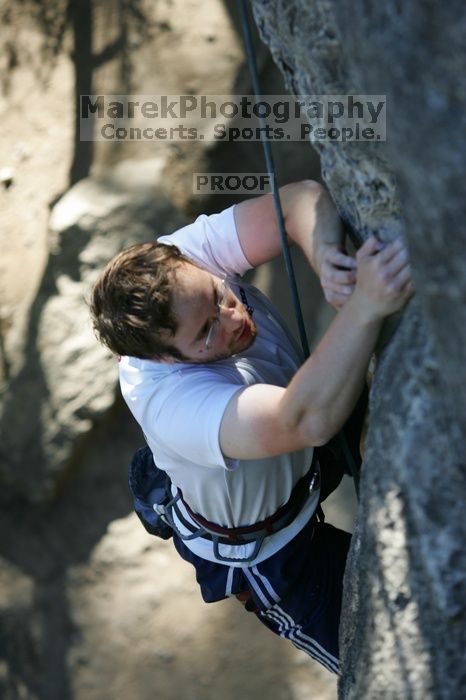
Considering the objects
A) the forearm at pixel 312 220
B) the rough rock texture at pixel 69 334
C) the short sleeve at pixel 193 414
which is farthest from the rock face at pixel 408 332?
the rough rock texture at pixel 69 334

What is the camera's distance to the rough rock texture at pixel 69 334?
3.23 m

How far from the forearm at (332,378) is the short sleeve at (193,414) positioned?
0.42ft

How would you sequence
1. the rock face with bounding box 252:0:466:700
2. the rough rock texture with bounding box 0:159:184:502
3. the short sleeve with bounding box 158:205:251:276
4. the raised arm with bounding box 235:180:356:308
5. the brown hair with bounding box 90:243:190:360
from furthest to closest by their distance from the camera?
the rough rock texture with bounding box 0:159:184:502 < the short sleeve with bounding box 158:205:251:276 < the brown hair with bounding box 90:243:190:360 < the raised arm with bounding box 235:180:356:308 < the rock face with bounding box 252:0:466:700

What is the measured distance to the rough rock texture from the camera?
10.6ft

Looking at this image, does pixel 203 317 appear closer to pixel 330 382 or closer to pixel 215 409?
pixel 215 409

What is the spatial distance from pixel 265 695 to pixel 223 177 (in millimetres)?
1742

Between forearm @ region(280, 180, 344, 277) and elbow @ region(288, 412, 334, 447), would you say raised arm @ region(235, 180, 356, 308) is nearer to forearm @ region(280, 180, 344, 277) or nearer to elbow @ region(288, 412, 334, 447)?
forearm @ region(280, 180, 344, 277)

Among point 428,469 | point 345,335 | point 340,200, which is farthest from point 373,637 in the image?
point 340,200

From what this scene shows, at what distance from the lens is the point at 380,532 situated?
1198mm

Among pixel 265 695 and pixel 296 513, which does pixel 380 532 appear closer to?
pixel 296 513

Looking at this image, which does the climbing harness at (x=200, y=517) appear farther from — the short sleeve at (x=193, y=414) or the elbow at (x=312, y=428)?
the elbow at (x=312, y=428)

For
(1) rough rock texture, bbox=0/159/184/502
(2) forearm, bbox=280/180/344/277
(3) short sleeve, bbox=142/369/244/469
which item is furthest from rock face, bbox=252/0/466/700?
(1) rough rock texture, bbox=0/159/184/502

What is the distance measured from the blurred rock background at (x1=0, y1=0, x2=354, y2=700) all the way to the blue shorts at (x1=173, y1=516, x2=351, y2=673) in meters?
1.48

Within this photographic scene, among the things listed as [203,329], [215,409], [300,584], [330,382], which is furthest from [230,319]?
[300,584]
